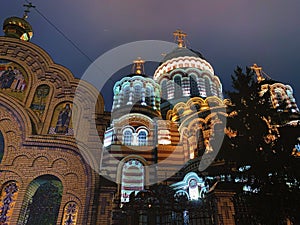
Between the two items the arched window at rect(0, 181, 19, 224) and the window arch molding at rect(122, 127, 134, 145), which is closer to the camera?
the arched window at rect(0, 181, 19, 224)

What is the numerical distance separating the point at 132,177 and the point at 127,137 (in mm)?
3599

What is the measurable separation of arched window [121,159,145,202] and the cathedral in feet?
0.21

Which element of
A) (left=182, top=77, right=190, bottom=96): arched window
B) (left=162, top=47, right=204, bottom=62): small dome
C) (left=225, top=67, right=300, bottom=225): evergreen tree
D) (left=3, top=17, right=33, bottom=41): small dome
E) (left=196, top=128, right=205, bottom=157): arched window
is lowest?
(left=225, top=67, right=300, bottom=225): evergreen tree

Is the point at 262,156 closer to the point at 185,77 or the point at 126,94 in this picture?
the point at 126,94

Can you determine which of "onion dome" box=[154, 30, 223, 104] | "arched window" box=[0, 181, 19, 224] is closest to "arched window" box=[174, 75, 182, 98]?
"onion dome" box=[154, 30, 223, 104]

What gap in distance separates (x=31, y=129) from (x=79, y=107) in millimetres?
2208

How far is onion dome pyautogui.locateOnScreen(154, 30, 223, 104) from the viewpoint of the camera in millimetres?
26062

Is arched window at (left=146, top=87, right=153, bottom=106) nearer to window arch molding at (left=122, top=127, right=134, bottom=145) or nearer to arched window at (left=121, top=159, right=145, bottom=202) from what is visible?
window arch molding at (left=122, top=127, right=134, bottom=145)

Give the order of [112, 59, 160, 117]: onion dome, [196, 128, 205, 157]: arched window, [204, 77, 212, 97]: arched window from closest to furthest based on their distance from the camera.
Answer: [196, 128, 205, 157]: arched window < [112, 59, 160, 117]: onion dome < [204, 77, 212, 97]: arched window

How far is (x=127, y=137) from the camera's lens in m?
17.3

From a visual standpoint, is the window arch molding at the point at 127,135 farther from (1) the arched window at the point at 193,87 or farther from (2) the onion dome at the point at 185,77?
(1) the arched window at the point at 193,87

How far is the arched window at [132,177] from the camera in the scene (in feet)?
46.3

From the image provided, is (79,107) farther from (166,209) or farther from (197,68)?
(197,68)

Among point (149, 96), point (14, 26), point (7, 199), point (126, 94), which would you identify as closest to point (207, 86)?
point (149, 96)
